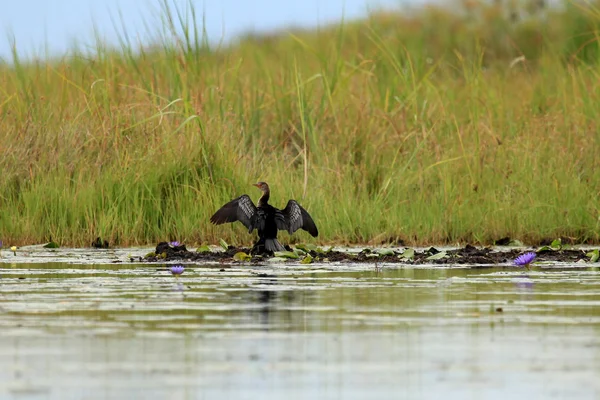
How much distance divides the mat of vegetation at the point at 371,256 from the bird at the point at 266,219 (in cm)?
13

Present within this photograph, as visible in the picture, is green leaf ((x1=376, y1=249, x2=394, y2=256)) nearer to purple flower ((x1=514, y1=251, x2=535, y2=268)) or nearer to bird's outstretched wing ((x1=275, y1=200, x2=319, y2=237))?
bird's outstretched wing ((x1=275, y1=200, x2=319, y2=237))

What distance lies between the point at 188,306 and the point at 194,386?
107 inches

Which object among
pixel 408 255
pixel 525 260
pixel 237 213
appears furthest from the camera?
pixel 237 213

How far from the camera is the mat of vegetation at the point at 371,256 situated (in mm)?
11078

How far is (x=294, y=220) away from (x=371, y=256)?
87cm

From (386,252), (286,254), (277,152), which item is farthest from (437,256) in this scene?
(277,152)

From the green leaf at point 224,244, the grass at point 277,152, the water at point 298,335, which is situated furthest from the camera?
the grass at point 277,152

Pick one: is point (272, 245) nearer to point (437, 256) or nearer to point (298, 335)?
point (437, 256)

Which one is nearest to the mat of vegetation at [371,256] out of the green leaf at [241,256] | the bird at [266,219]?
the green leaf at [241,256]

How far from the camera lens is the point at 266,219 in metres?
11.7

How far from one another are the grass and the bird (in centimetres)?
130

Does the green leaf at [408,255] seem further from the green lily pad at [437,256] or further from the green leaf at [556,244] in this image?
the green leaf at [556,244]

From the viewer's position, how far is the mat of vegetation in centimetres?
1108

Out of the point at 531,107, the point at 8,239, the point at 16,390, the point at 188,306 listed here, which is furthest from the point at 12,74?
the point at 16,390
